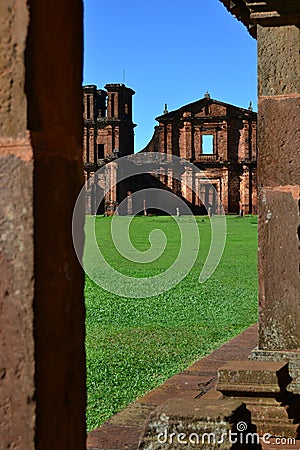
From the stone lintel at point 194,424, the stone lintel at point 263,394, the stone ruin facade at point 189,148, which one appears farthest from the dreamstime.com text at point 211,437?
the stone ruin facade at point 189,148

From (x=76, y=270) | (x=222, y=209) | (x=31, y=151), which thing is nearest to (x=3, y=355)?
(x=76, y=270)

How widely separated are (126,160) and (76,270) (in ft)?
145

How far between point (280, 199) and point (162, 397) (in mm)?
1259

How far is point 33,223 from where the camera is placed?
134 cm

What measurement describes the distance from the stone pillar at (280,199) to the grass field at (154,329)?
45.7 inches

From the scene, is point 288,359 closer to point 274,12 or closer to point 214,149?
point 274,12

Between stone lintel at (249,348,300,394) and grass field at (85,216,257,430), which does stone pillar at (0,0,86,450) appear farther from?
grass field at (85,216,257,430)

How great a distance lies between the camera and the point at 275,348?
4281 millimetres

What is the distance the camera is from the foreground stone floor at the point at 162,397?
3.49 m

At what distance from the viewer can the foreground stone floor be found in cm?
349

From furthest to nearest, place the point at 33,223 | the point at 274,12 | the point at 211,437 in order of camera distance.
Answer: the point at 274,12 < the point at 211,437 < the point at 33,223

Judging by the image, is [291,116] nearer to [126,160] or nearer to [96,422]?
[96,422]

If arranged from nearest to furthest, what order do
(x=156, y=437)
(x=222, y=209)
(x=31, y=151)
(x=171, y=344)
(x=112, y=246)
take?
1. (x=31, y=151)
2. (x=156, y=437)
3. (x=171, y=344)
4. (x=112, y=246)
5. (x=222, y=209)

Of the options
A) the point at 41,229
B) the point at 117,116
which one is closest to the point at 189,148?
the point at 117,116
